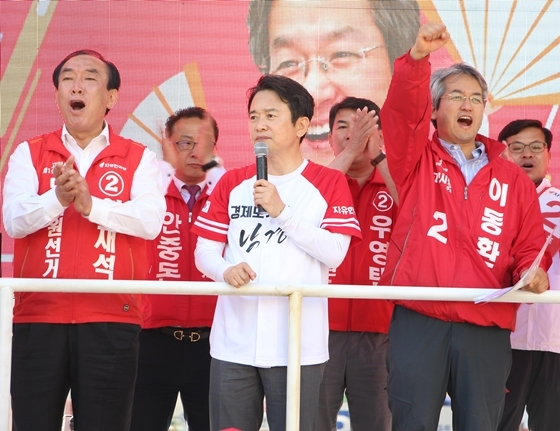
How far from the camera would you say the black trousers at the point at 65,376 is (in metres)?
2.90

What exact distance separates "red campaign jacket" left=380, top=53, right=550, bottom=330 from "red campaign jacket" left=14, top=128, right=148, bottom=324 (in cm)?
88

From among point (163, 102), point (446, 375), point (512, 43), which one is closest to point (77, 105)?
point (163, 102)

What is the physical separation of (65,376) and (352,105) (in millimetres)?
1713

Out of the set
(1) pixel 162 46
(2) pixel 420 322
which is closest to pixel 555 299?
(2) pixel 420 322

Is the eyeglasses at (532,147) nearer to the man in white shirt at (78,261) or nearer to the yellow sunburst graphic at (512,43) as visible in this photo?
the yellow sunburst graphic at (512,43)

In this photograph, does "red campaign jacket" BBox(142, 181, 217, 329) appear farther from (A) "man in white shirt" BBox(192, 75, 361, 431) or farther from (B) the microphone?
(B) the microphone

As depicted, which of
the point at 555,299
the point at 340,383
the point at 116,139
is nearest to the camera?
the point at 555,299

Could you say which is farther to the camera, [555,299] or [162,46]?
[162,46]

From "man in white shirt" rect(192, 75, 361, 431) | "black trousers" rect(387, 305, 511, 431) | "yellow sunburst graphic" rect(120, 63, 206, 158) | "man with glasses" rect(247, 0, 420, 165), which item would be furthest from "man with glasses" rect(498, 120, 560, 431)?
"yellow sunburst graphic" rect(120, 63, 206, 158)

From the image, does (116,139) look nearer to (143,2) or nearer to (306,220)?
(306,220)

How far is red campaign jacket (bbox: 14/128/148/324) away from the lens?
2.95m

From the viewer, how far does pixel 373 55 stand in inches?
167

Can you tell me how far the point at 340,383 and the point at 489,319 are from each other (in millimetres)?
912

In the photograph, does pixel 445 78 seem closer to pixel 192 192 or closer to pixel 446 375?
pixel 446 375
